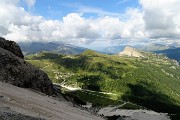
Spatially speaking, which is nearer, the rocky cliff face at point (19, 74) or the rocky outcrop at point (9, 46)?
the rocky cliff face at point (19, 74)

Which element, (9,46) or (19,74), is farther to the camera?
(9,46)

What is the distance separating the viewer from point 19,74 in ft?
334

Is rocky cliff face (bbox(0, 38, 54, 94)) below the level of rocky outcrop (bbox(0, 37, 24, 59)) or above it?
below

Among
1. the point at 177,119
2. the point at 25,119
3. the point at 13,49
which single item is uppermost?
the point at 13,49

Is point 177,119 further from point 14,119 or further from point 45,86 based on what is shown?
point 14,119

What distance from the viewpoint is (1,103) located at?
5547cm

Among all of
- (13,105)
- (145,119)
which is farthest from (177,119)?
(13,105)

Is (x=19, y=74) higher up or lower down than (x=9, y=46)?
lower down

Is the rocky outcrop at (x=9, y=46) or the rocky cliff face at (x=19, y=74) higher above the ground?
the rocky outcrop at (x=9, y=46)

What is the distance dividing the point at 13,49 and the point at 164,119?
109m

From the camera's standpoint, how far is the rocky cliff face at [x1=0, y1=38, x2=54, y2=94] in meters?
96.6

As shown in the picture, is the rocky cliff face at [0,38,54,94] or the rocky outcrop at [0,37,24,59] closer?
the rocky cliff face at [0,38,54,94]

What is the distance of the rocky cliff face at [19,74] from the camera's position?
96.6 m

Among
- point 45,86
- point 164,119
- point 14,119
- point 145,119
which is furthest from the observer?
point 164,119
